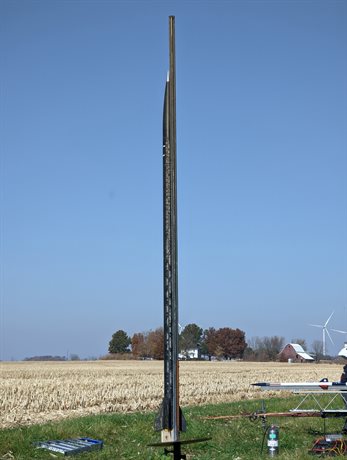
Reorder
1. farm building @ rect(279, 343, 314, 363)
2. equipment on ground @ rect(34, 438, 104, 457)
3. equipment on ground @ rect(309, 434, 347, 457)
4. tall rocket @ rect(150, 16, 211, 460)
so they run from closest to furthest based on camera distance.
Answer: tall rocket @ rect(150, 16, 211, 460), equipment on ground @ rect(309, 434, 347, 457), equipment on ground @ rect(34, 438, 104, 457), farm building @ rect(279, 343, 314, 363)

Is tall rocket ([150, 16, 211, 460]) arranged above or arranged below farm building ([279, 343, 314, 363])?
below

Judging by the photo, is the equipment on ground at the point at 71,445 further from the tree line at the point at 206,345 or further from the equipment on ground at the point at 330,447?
the tree line at the point at 206,345

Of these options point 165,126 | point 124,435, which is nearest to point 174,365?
point 165,126

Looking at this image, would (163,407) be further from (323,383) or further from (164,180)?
(323,383)

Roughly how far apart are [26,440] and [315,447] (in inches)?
195

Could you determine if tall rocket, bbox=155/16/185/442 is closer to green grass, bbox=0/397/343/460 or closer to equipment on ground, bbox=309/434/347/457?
green grass, bbox=0/397/343/460

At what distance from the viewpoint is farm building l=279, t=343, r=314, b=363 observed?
102188 mm

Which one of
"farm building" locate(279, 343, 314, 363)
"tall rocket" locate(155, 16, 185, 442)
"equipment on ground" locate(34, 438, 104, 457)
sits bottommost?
"equipment on ground" locate(34, 438, 104, 457)

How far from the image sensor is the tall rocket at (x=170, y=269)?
621 centimetres

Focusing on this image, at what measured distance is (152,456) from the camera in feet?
37.6

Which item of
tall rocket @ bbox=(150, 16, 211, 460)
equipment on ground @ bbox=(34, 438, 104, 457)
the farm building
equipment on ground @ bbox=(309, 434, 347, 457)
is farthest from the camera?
the farm building

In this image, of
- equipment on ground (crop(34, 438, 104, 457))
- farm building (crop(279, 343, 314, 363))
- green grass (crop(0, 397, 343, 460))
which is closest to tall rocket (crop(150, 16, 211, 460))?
green grass (crop(0, 397, 343, 460))

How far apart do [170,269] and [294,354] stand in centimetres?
10161

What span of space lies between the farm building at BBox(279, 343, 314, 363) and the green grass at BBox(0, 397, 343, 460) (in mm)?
86743
